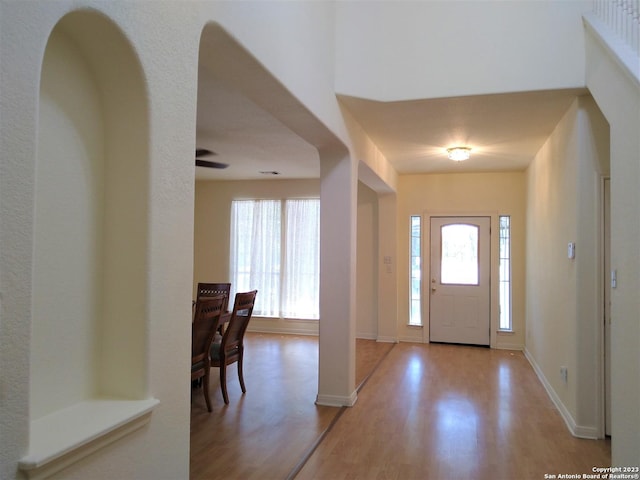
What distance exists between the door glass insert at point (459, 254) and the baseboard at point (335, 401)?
338cm

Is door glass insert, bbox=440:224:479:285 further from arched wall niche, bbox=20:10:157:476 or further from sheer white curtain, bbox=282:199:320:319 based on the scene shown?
arched wall niche, bbox=20:10:157:476

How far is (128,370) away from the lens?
5.07 ft

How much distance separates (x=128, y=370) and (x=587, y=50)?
3591 millimetres

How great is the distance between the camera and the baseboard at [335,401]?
13.5 ft

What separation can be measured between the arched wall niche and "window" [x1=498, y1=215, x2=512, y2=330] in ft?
20.3

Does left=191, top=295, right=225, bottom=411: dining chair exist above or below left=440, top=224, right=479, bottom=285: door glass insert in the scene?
below

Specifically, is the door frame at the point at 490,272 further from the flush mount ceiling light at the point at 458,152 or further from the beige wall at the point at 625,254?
the beige wall at the point at 625,254

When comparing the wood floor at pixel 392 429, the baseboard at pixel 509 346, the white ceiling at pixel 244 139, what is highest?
the white ceiling at pixel 244 139

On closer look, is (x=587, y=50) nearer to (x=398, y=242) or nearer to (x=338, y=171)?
(x=338, y=171)

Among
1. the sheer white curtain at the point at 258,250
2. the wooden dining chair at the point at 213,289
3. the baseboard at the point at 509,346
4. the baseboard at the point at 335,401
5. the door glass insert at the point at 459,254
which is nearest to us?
the baseboard at the point at 335,401

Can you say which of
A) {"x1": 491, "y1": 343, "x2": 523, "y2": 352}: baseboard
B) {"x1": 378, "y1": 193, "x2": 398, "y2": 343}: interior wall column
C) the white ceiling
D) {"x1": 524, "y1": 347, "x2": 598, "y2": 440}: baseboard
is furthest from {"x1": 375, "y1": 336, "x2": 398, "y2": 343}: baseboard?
the white ceiling

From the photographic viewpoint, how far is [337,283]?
4.22 meters

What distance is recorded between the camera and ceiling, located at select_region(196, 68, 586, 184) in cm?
376

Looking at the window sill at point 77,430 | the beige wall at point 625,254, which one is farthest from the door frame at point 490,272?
the window sill at point 77,430
